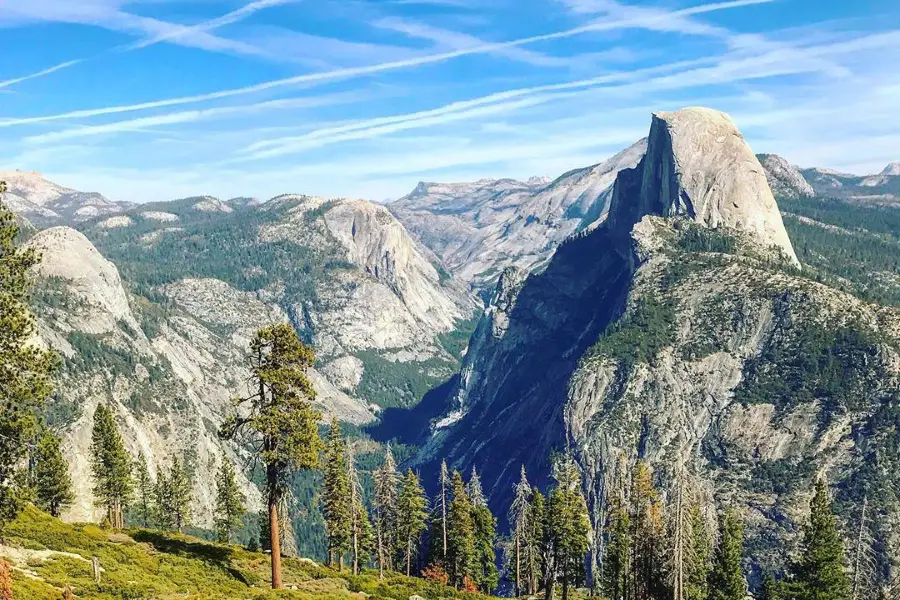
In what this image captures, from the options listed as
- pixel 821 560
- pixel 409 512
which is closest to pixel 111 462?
pixel 409 512

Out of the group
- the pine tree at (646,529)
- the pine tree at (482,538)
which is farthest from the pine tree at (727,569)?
the pine tree at (482,538)

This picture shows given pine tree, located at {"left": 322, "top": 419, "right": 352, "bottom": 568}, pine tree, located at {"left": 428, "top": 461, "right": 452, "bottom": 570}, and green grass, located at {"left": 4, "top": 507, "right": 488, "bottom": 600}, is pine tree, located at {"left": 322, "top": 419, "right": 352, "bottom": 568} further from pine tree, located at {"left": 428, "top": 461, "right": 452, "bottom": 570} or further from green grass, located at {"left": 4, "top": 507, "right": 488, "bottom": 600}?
green grass, located at {"left": 4, "top": 507, "right": 488, "bottom": 600}

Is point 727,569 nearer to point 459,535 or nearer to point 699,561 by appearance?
point 699,561

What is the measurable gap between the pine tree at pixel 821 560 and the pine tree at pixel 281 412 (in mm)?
49844

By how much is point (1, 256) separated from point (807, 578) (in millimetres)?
70130

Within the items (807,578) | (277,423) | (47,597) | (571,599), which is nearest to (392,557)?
(571,599)

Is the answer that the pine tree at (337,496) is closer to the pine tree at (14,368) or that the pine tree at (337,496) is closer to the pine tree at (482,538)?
the pine tree at (482,538)

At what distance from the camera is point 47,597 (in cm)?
3278

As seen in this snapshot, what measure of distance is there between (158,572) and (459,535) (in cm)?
4905

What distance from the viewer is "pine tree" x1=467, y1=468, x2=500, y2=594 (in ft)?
319

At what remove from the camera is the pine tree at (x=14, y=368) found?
1172 inches

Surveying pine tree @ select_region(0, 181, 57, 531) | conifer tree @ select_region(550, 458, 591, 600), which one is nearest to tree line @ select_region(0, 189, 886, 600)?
pine tree @ select_region(0, 181, 57, 531)

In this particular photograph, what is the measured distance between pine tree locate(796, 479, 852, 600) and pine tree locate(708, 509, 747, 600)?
5861mm

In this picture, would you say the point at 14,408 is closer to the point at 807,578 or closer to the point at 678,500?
the point at 678,500
